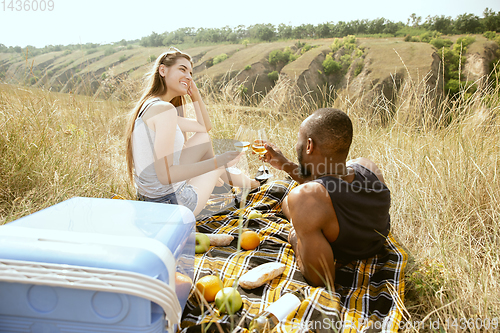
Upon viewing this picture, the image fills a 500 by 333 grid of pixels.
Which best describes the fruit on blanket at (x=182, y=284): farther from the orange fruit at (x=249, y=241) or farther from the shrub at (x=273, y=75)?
the shrub at (x=273, y=75)

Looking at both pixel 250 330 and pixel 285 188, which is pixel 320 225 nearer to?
pixel 250 330

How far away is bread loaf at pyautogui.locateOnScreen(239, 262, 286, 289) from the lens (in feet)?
6.56

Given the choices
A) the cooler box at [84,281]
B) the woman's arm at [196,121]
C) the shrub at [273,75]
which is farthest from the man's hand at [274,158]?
the shrub at [273,75]

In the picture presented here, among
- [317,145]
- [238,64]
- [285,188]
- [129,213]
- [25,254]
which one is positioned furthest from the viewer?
[238,64]

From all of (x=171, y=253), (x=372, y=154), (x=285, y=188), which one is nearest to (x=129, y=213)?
(x=171, y=253)

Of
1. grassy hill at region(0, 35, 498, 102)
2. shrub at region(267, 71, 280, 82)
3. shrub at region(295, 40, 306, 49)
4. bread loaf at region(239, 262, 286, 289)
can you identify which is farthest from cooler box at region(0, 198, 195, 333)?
shrub at region(295, 40, 306, 49)

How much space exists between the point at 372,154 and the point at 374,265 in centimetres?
191

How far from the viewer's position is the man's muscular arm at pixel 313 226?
→ 1934 millimetres

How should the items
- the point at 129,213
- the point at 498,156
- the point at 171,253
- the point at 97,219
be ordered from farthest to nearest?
the point at 498,156, the point at 129,213, the point at 97,219, the point at 171,253

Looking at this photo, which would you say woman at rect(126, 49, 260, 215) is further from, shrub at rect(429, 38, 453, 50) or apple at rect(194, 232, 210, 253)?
shrub at rect(429, 38, 453, 50)

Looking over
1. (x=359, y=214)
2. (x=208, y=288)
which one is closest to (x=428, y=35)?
(x=359, y=214)

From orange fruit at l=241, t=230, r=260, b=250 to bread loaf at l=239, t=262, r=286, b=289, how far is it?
1.25ft

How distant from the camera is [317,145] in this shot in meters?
2.13

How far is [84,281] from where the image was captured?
3.87ft
